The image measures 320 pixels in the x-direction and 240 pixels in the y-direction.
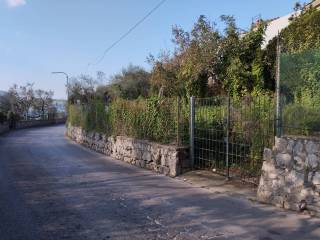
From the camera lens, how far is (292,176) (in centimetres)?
827

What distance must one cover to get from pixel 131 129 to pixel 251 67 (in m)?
6.30

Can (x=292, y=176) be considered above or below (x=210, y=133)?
below

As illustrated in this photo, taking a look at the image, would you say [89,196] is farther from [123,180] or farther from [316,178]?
[316,178]

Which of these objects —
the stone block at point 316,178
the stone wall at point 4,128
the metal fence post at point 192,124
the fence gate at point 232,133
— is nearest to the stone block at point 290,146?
the stone block at point 316,178

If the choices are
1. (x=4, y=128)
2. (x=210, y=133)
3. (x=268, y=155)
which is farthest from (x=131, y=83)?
(x=268, y=155)

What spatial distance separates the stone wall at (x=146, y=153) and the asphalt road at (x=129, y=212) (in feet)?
1.87

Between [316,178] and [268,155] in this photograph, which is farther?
[268,155]

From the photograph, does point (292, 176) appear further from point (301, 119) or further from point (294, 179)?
point (301, 119)

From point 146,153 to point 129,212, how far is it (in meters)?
6.27

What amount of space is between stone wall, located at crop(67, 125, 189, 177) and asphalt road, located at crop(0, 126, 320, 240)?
57cm

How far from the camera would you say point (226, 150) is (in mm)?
11180

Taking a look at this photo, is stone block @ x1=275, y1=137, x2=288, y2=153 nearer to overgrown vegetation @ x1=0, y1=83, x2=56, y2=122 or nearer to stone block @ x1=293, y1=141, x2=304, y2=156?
stone block @ x1=293, y1=141, x2=304, y2=156

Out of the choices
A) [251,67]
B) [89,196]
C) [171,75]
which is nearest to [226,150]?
[89,196]

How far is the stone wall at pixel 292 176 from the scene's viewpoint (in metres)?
7.85
